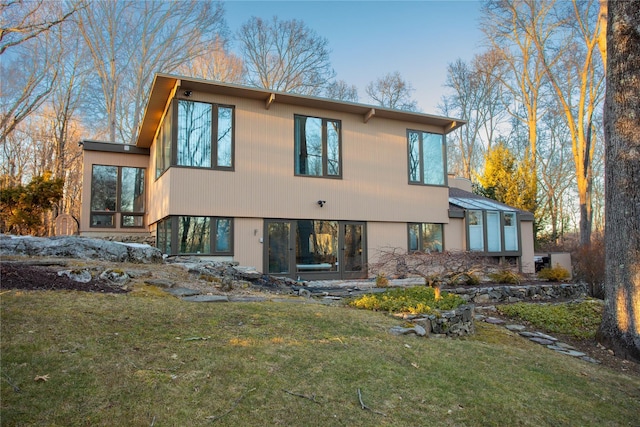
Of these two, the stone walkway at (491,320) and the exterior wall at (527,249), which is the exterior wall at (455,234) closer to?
the exterior wall at (527,249)

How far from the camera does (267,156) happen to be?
39.8 ft

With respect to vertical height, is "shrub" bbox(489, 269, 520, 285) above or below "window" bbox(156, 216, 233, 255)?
below

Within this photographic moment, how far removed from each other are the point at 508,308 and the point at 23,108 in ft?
72.9

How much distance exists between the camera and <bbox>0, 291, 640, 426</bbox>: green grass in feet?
9.45

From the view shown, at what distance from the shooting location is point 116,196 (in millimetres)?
15258

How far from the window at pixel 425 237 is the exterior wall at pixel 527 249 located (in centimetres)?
366

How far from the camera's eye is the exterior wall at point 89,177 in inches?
583

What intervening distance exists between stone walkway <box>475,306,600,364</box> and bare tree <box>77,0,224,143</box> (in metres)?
21.3

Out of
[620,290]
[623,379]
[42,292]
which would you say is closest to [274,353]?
[42,292]

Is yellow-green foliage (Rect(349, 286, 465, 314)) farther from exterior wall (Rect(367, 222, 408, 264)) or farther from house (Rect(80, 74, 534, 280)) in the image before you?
exterior wall (Rect(367, 222, 408, 264))

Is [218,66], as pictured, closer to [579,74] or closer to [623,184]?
[579,74]

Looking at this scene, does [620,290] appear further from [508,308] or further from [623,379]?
[508,308]

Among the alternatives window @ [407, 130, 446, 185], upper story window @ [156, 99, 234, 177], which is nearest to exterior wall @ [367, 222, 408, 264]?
window @ [407, 130, 446, 185]

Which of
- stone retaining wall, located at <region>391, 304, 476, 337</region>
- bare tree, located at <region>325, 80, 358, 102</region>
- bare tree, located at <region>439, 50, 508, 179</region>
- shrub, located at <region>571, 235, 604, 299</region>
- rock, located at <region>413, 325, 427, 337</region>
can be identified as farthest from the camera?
bare tree, located at <region>325, 80, 358, 102</region>
